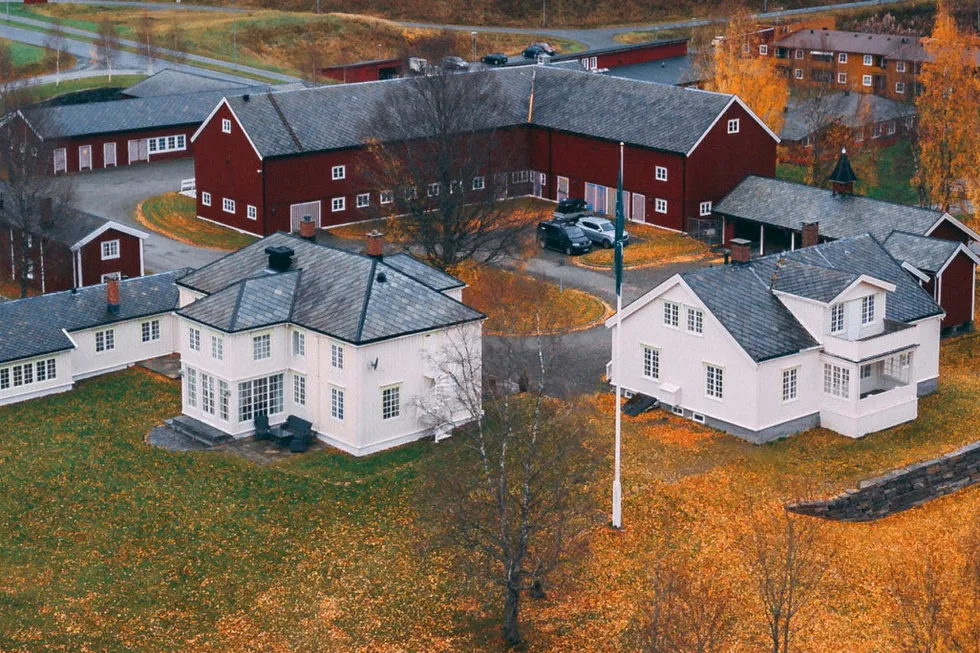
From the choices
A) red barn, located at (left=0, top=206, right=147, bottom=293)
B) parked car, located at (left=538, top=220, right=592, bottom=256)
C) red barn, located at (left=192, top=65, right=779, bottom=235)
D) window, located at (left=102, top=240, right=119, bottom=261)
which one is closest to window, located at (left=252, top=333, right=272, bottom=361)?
red barn, located at (left=0, top=206, right=147, bottom=293)

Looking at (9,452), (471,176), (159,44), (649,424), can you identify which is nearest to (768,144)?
(471,176)

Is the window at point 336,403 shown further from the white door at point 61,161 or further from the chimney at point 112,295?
the white door at point 61,161

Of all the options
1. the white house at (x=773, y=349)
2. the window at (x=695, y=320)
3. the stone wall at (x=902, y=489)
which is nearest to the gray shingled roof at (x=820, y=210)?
the white house at (x=773, y=349)

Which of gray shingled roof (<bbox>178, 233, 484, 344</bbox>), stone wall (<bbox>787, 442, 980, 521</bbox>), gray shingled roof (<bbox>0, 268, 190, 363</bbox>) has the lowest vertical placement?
stone wall (<bbox>787, 442, 980, 521</bbox>)

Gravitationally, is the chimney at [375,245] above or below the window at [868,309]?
above

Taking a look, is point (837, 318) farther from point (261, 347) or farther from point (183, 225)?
point (183, 225)

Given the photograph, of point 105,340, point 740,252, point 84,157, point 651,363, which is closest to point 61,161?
point 84,157

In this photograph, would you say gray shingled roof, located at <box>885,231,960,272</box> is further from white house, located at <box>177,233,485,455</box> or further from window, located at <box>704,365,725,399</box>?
white house, located at <box>177,233,485,455</box>

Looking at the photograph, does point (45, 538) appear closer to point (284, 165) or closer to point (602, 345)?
point (602, 345)

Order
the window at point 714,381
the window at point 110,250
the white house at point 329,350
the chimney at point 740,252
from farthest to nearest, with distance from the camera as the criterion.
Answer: the window at point 110,250 → the chimney at point 740,252 → the window at point 714,381 → the white house at point 329,350
